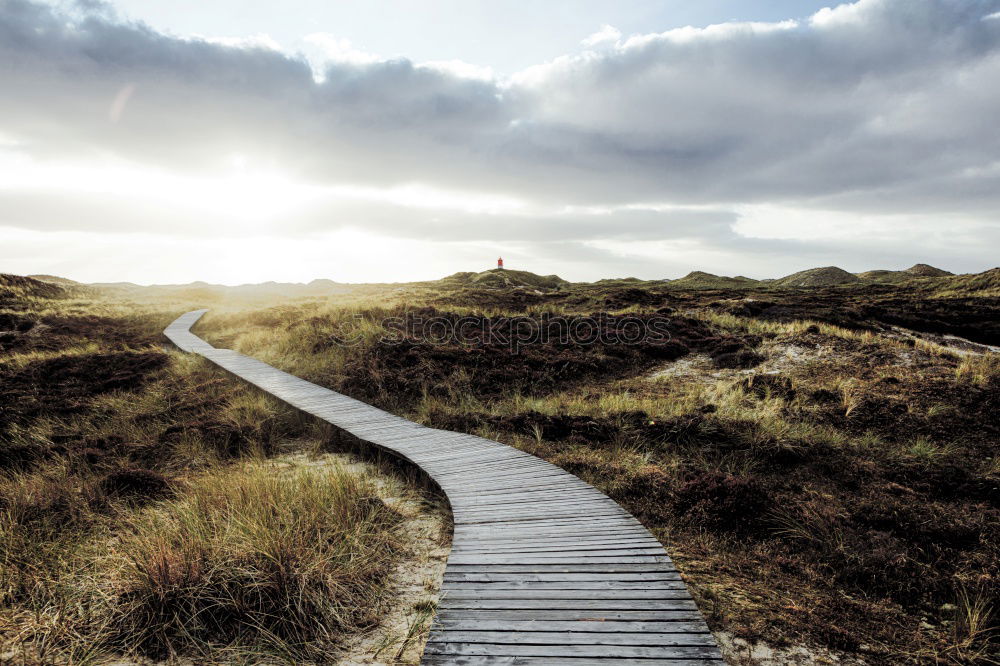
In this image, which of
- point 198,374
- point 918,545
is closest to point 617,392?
point 918,545

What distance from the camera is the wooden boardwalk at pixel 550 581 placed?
3072mm

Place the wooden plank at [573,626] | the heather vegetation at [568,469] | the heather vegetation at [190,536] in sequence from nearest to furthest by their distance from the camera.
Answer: the wooden plank at [573,626] < the heather vegetation at [190,536] < the heather vegetation at [568,469]

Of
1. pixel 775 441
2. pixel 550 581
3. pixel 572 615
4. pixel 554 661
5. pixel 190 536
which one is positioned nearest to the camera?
pixel 554 661

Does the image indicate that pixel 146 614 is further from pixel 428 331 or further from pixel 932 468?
pixel 428 331

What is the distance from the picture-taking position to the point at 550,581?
12.5 ft

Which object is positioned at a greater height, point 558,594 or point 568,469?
point 558,594

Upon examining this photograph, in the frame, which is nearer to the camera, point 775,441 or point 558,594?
point 558,594

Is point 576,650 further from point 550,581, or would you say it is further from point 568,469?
point 568,469

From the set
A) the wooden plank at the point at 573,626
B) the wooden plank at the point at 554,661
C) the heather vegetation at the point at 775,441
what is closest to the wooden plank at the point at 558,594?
the wooden plank at the point at 573,626

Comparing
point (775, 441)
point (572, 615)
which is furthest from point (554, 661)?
point (775, 441)

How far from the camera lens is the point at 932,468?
6.81 metres

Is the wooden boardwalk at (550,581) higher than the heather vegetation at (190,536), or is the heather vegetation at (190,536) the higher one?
the wooden boardwalk at (550,581)

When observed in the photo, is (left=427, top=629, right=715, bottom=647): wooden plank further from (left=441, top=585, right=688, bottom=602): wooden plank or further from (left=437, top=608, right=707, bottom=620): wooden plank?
(left=441, top=585, right=688, bottom=602): wooden plank

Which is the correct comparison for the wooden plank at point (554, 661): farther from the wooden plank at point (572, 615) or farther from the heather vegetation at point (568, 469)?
the heather vegetation at point (568, 469)
